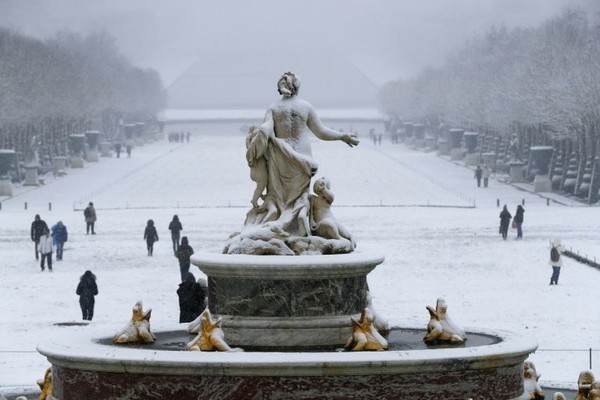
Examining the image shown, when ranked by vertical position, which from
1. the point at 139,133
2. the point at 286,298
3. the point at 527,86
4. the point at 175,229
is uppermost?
the point at 527,86

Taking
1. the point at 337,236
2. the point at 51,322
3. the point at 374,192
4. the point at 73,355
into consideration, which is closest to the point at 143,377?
the point at 73,355

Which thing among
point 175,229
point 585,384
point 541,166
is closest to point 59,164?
point 541,166

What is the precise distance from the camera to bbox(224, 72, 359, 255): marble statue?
81.5 feet

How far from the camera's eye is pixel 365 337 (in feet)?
76.6

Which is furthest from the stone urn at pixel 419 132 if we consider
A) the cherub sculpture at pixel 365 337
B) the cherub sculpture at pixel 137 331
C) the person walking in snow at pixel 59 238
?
the cherub sculpture at pixel 365 337

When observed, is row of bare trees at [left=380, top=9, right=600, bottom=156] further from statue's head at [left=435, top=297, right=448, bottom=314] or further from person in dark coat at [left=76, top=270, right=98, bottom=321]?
statue's head at [left=435, top=297, right=448, bottom=314]

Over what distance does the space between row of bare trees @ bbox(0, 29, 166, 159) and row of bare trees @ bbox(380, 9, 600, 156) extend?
2503 cm

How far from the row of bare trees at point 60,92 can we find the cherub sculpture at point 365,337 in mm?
66927

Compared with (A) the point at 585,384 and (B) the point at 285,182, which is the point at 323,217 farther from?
(A) the point at 585,384

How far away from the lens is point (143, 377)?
21.8 metres

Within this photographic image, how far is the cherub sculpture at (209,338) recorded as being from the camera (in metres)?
22.9

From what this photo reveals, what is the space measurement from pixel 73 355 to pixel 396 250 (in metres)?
28.6

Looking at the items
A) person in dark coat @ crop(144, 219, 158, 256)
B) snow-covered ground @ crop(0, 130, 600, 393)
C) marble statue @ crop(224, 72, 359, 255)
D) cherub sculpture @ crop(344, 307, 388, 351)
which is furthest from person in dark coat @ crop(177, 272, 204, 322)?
person in dark coat @ crop(144, 219, 158, 256)

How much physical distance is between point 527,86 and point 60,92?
104ft
